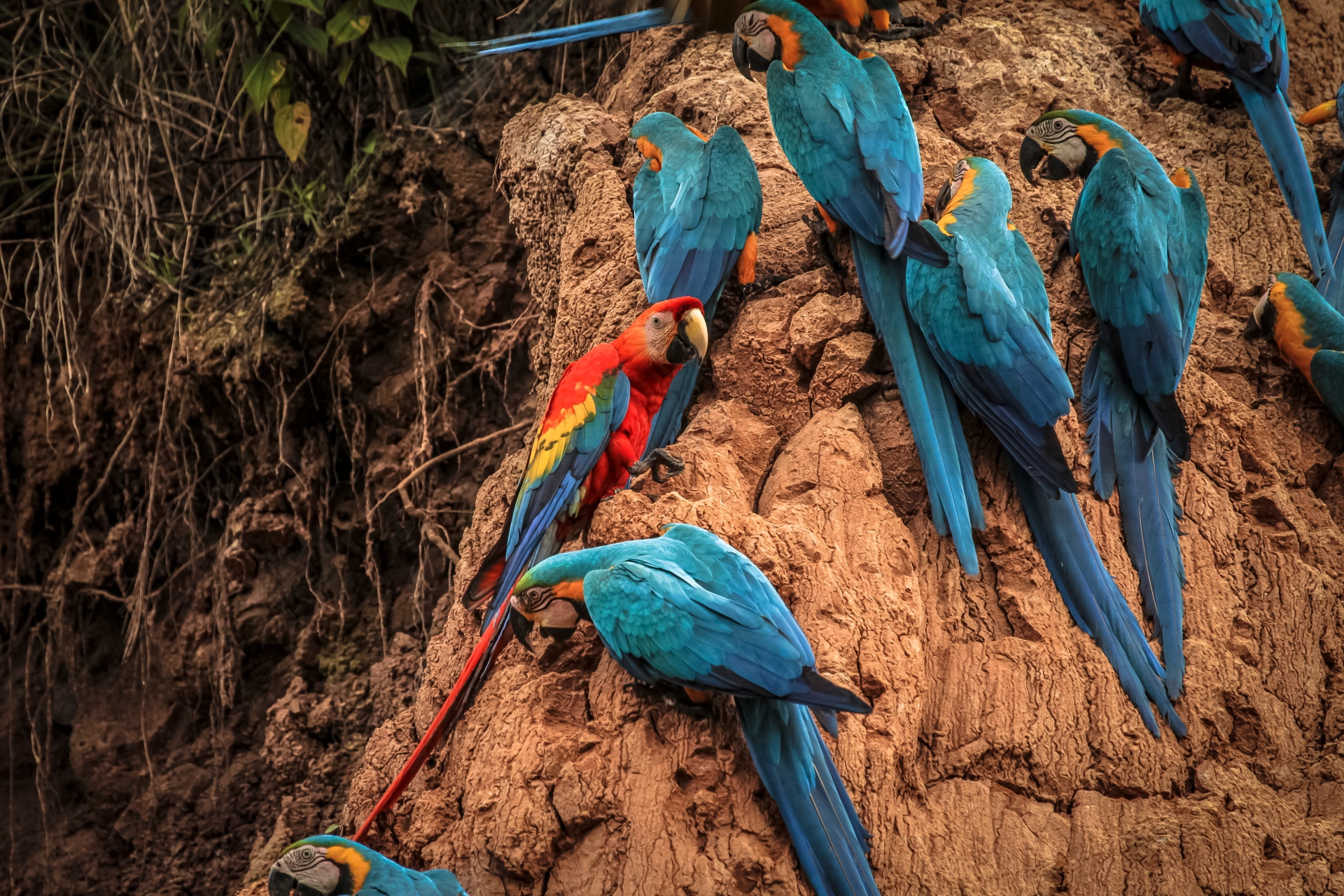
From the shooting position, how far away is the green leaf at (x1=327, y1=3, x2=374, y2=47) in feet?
11.4

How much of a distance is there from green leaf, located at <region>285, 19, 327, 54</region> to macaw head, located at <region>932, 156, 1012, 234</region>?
205 centimetres

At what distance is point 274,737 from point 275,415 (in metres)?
1.04

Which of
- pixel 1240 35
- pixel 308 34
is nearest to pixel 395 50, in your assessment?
pixel 308 34

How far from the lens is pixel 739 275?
2.54 metres

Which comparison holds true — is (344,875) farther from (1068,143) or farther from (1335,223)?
(1335,223)

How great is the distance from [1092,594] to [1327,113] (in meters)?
1.81

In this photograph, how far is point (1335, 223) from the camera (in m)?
2.90

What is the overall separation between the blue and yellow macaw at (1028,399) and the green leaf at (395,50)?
6.53 feet

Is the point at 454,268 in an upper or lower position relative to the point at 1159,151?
lower

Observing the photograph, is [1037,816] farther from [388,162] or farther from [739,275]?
[388,162]

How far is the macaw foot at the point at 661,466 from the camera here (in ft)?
7.11

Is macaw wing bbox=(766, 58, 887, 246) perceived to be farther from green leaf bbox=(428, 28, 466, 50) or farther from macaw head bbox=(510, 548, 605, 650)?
green leaf bbox=(428, 28, 466, 50)

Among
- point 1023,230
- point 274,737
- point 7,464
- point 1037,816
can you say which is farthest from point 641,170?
point 7,464

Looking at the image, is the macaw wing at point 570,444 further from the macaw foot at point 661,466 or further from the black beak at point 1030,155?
the black beak at point 1030,155
